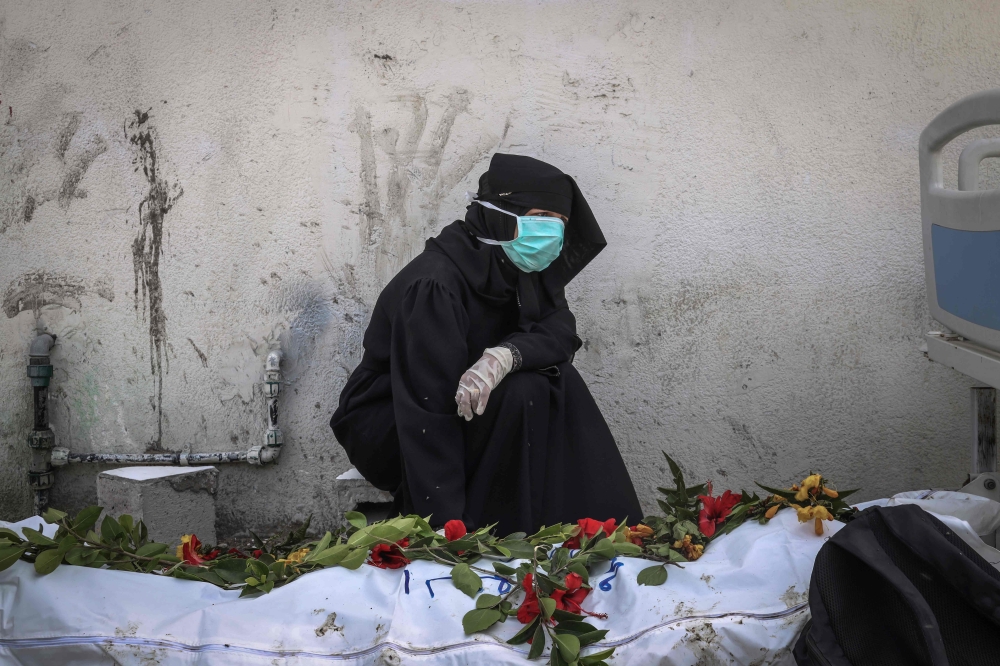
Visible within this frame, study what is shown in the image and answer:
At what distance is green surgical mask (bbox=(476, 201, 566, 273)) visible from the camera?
2561mm

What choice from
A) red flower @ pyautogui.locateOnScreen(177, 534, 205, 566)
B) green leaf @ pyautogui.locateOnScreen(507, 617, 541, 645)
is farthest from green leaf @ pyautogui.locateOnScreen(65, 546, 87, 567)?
green leaf @ pyautogui.locateOnScreen(507, 617, 541, 645)

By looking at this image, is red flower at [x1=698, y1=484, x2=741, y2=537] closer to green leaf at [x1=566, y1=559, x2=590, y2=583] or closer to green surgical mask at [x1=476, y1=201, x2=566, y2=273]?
green leaf at [x1=566, y1=559, x2=590, y2=583]

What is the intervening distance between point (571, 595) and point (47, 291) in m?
2.60

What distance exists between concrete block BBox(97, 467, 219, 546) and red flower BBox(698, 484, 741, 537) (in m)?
1.81

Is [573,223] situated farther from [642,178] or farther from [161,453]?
[161,453]

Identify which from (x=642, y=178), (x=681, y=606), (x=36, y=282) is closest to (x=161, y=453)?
(x=36, y=282)

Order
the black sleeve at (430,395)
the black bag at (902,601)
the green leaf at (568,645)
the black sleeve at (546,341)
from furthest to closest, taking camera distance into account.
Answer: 1. the black sleeve at (546,341)
2. the black sleeve at (430,395)
3. the green leaf at (568,645)
4. the black bag at (902,601)

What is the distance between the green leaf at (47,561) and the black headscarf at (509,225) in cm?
140

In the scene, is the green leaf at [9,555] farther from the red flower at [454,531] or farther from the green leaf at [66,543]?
the red flower at [454,531]

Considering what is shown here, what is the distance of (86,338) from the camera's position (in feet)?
10.3

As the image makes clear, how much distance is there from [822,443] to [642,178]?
47.5 inches

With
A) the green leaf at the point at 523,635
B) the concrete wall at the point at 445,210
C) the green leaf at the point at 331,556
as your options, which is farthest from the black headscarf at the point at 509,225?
the green leaf at the point at 523,635

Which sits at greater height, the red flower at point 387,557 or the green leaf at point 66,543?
the green leaf at point 66,543

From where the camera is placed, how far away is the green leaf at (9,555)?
4.78 feet
